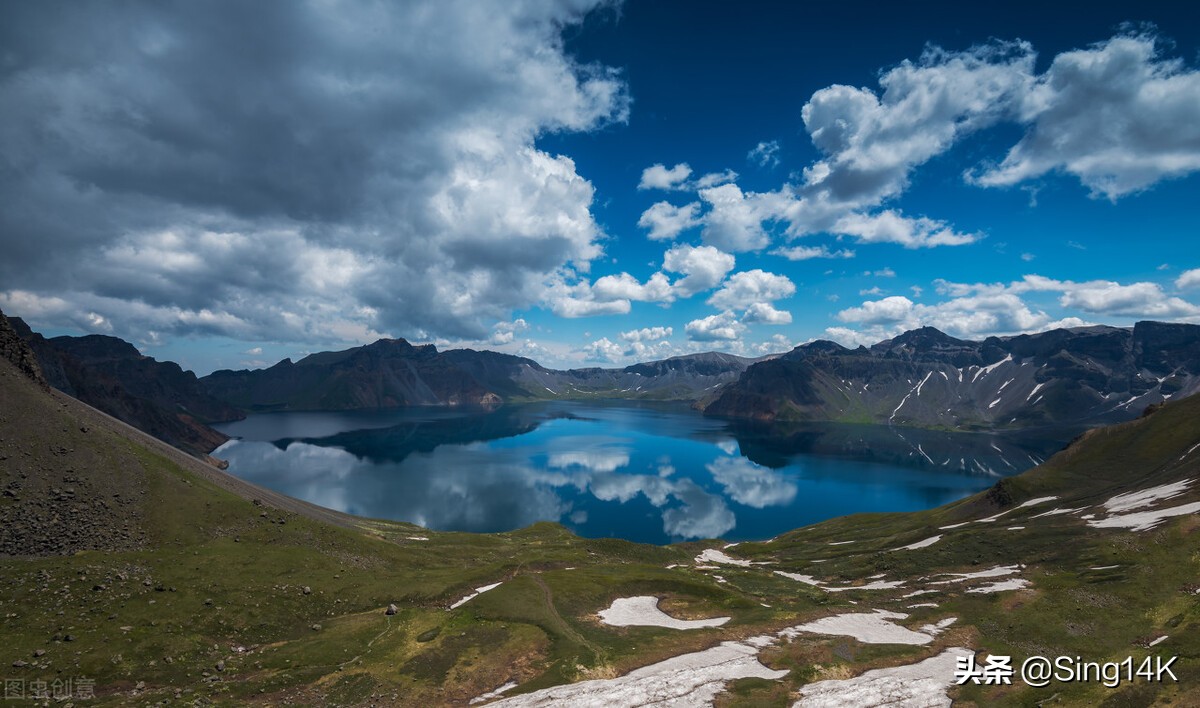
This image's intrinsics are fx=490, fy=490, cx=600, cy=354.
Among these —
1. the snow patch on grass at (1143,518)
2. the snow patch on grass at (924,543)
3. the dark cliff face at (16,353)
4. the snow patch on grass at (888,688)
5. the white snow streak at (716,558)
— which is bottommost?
the white snow streak at (716,558)

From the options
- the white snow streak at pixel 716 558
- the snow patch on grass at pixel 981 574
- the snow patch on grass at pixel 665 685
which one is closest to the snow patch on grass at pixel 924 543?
the snow patch on grass at pixel 981 574

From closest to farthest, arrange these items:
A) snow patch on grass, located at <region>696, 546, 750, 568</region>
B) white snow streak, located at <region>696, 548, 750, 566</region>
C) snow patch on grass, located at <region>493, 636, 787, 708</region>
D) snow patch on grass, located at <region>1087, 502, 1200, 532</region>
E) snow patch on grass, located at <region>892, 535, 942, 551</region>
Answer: snow patch on grass, located at <region>493, 636, 787, 708</region> → snow patch on grass, located at <region>1087, 502, 1200, 532</region> → snow patch on grass, located at <region>892, 535, 942, 551</region> → snow patch on grass, located at <region>696, 546, 750, 568</region> → white snow streak, located at <region>696, 548, 750, 566</region>

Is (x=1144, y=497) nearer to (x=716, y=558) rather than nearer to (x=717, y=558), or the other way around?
(x=717, y=558)

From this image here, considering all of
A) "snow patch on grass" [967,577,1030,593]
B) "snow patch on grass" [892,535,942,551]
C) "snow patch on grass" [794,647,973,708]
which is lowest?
"snow patch on grass" [892,535,942,551]

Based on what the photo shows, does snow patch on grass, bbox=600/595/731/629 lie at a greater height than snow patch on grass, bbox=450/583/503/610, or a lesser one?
greater

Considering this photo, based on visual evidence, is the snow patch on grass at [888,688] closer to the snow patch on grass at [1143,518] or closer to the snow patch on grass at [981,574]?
the snow patch on grass at [981,574]

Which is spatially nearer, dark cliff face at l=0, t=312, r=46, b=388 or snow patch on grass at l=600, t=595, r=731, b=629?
snow patch on grass at l=600, t=595, r=731, b=629

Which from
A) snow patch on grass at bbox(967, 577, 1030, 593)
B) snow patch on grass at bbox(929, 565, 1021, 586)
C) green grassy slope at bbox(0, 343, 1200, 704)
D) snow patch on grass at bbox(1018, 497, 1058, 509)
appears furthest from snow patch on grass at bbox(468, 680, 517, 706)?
snow patch on grass at bbox(1018, 497, 1058, 509)

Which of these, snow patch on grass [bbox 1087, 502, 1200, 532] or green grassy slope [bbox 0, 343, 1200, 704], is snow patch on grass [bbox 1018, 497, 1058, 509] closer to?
green grassy slope [bbox 0, 343, 1200, 704]

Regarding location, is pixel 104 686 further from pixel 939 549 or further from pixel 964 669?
pixel 939 549

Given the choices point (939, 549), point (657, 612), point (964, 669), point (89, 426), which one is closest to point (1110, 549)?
point (939, 549)

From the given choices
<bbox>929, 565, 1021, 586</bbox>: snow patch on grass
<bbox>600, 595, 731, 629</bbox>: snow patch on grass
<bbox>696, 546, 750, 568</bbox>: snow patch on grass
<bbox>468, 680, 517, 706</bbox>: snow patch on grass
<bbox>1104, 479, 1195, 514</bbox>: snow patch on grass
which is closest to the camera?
<bbox>468, 680, 517, 706</bbox>: snow patch on grass
